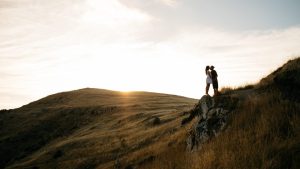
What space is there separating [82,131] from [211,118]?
44301 mm

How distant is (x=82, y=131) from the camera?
5425 centimetres

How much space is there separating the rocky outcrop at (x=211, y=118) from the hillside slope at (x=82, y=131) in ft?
27.8

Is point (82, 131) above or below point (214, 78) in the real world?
below

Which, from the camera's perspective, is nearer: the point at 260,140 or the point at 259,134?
the point at 260,140

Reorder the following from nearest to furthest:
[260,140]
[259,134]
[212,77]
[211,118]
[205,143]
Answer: [260,140] → [259,134] → [205,143] → [211,118] → [212,77]

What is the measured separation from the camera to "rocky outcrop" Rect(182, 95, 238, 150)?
40.3 ft

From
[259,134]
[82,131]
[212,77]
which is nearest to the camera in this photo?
[259,134]

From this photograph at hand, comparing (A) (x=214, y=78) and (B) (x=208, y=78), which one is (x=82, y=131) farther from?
(A) (x=214, y=78)

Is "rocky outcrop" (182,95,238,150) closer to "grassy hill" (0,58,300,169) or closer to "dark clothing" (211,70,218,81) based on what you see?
"grassy hill" (0,58,300,169)

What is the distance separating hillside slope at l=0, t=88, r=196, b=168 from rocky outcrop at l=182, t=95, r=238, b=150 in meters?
8.47

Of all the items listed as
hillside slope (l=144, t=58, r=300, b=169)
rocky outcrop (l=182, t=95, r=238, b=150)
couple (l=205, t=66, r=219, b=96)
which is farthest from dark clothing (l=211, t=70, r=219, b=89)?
hillside slope (l=144, t=58, r=300, b=169)

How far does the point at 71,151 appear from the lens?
125ft

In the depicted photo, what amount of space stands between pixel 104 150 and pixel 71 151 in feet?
26.4

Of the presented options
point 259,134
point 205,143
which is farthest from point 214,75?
point 259,134
